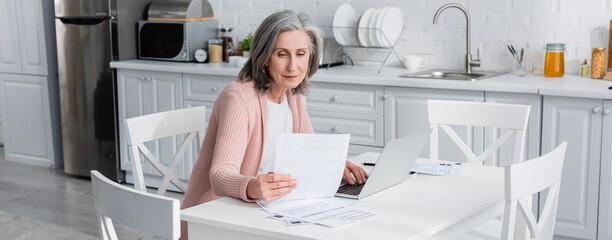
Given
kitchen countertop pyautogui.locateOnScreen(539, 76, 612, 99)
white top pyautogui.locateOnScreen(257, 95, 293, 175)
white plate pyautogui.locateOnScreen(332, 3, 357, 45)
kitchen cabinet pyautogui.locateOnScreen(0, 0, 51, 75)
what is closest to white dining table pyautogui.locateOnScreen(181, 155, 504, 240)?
white top pyautogui.locateOnScreen(257, 95, 293, 175)

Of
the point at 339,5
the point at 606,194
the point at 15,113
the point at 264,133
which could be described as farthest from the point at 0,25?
the point at 606,194

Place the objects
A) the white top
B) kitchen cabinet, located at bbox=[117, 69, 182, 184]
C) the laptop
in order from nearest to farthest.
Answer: the laptop, the white top, kitchen cabinet, located at bbox=[117, 69, 182, 184]

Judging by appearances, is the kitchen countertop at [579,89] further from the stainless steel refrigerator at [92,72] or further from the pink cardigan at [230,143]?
the stainless steel refrigerator at [92,72]

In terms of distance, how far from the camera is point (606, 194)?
3215 millimetres

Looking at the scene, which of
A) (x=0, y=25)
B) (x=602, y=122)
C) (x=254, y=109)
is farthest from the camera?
(x=0, y=25)

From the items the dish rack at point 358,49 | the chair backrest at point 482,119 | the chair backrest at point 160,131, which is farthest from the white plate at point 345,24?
the chair backrest at point 160,131

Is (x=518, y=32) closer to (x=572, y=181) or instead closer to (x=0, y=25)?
(x=572, y=181)

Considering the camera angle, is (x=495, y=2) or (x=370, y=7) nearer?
(x=495, y=2)

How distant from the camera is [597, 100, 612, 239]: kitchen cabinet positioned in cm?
314

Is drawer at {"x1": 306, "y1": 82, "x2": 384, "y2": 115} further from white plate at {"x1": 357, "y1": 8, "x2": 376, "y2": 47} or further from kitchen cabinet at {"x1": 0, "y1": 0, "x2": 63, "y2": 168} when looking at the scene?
kitchen cabinet at {"x1": 0, "y1": 0, "x2": 63, "y2": 168}

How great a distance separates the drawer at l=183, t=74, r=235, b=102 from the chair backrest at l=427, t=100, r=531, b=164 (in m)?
1.66

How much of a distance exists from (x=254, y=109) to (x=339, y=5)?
7.54 feet

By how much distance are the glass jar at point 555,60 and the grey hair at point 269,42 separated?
5.88 feet

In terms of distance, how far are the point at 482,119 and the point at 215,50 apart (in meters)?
2.24
